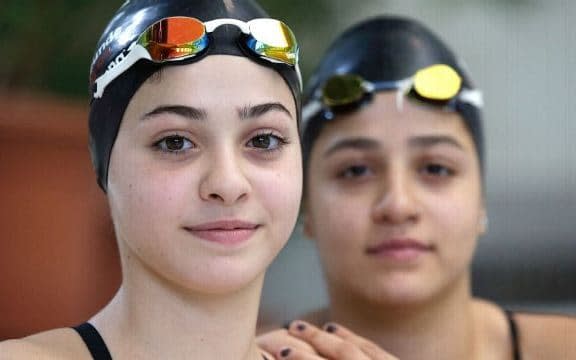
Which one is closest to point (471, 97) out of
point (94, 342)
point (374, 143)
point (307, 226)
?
point (374, 143)

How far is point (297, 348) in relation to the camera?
6.30 ft

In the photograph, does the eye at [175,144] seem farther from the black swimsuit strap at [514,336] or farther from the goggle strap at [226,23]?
the black swimsuit strap at [514,336]

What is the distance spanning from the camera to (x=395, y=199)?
2119mm

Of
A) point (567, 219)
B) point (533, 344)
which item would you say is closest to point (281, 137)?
point (533, 344)

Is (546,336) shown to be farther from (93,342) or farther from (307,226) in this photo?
(93,342)

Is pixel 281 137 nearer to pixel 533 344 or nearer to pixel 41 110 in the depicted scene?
pixel 533 344

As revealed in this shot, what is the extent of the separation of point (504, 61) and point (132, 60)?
10.9 ft

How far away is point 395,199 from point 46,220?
1468mm

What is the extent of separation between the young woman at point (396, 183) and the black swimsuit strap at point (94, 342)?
0.67 m

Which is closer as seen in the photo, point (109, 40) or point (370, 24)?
point (109, 40)

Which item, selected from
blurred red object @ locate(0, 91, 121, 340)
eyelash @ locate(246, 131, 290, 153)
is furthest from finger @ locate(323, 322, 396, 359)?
blurred red object @ locate(0, 91, 121, 340)

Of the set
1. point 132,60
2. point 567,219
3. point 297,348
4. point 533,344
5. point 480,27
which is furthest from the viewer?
point 567,219

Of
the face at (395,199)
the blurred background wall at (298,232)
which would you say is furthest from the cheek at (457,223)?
the blurred background wall at (298,232)

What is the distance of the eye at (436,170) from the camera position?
2.19 metres
